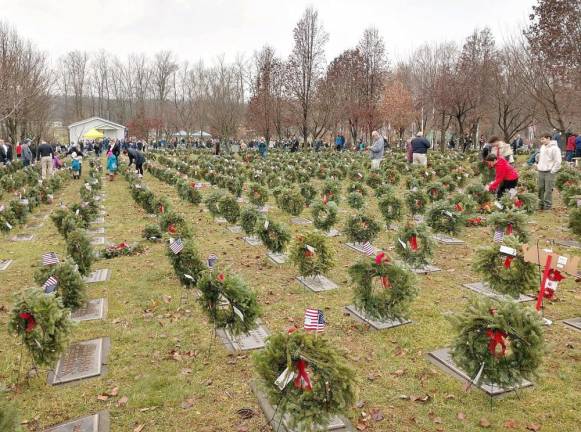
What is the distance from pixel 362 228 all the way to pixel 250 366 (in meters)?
5.03

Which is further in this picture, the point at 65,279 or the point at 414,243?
the point at 414,243

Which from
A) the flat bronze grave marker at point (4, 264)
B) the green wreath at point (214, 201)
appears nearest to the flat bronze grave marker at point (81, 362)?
the flat bronze grave marker at point (4, 264)

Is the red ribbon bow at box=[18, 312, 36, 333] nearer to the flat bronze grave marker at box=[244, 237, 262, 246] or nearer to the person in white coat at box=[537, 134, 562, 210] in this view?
the flat bronze grave marker at box=[244, 237, 262, 246]

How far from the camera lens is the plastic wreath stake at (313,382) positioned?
3.60m

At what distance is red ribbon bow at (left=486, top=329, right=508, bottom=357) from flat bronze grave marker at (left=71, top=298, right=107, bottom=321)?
17.1 feet

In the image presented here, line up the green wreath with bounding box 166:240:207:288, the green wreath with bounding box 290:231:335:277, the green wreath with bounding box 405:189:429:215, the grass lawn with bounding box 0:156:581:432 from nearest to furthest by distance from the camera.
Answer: the grass lawn with bounding box 0:156:581:432, the green wreath with bounding box 166:240:207:288, the green wreath with bounding box 290:231:335:277, the green wreath with bounding box 405:189:429:215

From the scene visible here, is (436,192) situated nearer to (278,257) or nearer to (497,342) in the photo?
(278,257)

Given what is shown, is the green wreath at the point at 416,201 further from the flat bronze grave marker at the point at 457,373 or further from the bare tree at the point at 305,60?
the bare tree at the point at 305,60

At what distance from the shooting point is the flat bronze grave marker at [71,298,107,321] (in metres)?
6.54

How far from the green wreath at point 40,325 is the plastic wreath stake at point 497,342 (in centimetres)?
400

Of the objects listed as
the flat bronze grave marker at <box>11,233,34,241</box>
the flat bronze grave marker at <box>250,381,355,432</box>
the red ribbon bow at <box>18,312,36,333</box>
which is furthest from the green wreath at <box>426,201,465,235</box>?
the flat bronze grave marker at <box>11,233,34,241</box>

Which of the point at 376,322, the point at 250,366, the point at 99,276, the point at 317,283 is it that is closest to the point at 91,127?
the point at 99,276

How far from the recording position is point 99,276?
8414 millimetres

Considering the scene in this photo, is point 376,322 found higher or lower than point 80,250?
lower
